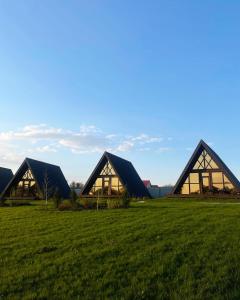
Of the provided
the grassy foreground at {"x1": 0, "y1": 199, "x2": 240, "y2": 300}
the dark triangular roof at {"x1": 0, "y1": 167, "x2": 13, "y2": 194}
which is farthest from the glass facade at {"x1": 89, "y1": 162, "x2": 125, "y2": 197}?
the grassy foreground at {"x1": 0, "y1": 199, "x2": 240, "y2": 300}

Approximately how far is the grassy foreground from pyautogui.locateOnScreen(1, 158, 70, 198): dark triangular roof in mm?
20568

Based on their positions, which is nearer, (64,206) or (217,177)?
(64,206)

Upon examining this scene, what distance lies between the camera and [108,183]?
3316 cm

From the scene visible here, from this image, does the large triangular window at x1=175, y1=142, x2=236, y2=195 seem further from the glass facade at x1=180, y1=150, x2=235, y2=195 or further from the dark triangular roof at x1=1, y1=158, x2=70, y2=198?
the dark triangular roof at x1=1, y1=158, x2=70, y2=198

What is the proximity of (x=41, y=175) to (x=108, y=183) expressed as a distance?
6.18 meters

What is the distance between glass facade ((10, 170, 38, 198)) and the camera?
33987 millimetres

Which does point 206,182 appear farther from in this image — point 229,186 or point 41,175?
point 41,175

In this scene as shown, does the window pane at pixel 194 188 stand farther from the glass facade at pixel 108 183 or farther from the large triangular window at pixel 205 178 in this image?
the glass facade at pixel 108 183

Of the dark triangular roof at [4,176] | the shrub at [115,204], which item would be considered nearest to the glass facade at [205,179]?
Result: the shrub at [115,204]

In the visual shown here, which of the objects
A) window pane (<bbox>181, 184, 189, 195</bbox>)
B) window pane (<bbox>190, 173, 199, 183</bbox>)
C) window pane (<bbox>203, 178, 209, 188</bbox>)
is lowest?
window pane (<bbox>181, 184, 189, 195</bbox>)

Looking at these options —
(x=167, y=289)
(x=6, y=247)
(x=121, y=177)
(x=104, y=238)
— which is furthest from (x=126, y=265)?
(x=121, y=177)

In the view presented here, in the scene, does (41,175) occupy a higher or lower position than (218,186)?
higher

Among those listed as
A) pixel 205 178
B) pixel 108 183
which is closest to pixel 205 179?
pixel 205 178

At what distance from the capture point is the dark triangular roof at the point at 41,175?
32.5m
